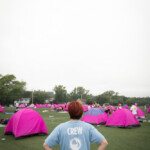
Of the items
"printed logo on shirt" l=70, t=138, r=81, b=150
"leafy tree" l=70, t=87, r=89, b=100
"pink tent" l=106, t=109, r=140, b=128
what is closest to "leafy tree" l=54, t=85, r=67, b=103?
"leafy tree" l=70, t=87, r=89, b=100

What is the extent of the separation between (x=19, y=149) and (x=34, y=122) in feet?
7.10

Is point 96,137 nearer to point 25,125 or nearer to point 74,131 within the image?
point 74,131

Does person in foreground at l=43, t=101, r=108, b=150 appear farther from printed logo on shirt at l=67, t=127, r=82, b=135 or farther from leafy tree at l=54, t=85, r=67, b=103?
leafy tree at l=54, t=85, r=67, b=103

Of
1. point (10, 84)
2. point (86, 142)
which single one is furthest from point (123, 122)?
point (10, 84)

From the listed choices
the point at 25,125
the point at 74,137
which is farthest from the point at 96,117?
the point at 74,137

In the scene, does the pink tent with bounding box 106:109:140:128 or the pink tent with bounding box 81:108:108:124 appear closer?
the pink tent with bounding box 106:109:140:128

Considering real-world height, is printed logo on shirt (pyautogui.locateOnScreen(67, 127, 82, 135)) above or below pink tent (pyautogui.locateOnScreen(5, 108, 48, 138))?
above

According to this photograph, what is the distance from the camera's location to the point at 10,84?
48.7 meters

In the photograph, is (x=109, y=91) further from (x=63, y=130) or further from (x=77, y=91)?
(x=63, y=130)

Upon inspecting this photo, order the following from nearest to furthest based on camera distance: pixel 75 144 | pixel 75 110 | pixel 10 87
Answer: pixel 75 144 < pixel 75 110 < pixel 10 87

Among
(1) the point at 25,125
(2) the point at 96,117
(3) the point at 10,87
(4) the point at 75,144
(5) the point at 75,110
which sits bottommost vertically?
(2) the point at 96,117

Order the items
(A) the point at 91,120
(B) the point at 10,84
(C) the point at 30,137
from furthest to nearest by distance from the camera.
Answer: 1. (B) the point at 10,84
2. (A) the point at 91,120
3. (C) the point at 30,137

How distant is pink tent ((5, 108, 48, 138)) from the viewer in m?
7.55

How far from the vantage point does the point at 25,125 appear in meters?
7.77
